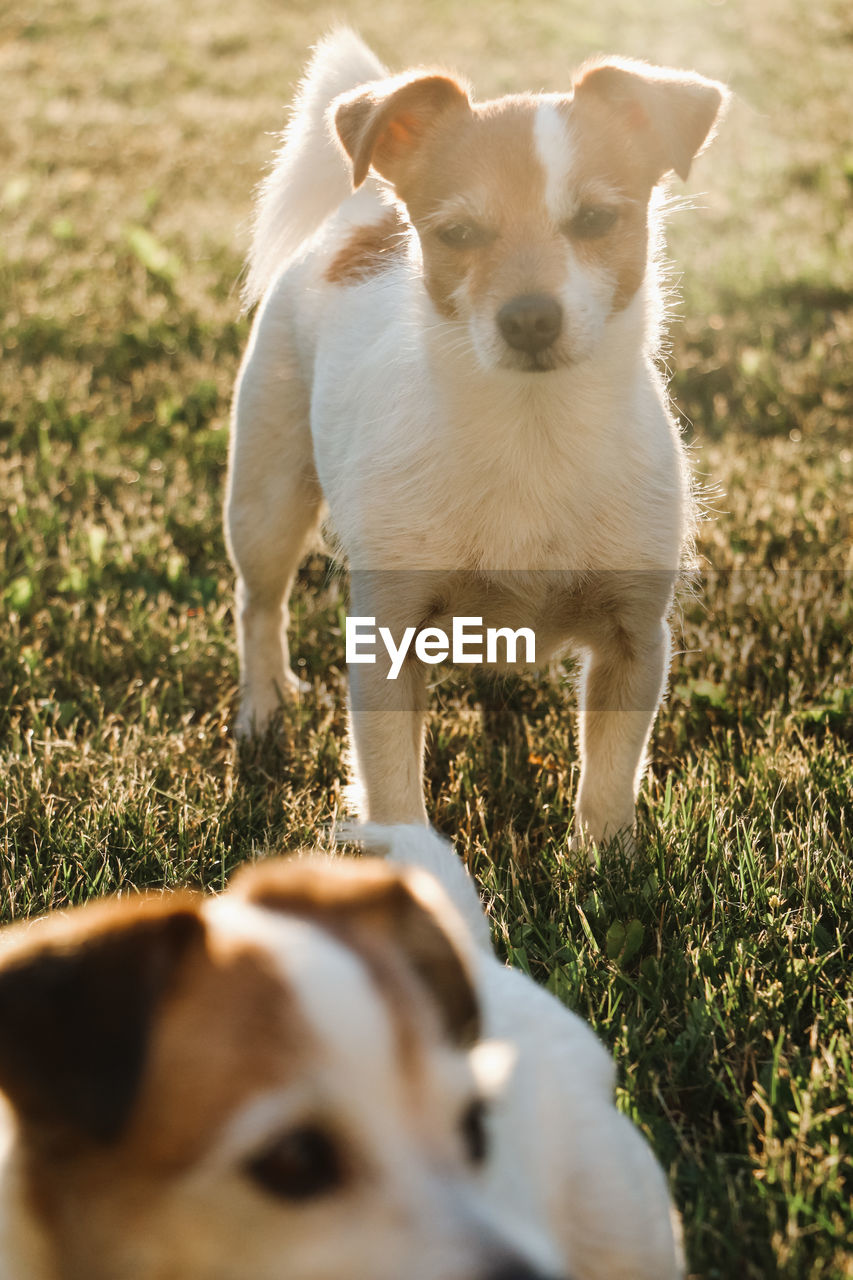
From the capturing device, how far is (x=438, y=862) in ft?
7.07

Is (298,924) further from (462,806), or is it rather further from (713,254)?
(713,254)

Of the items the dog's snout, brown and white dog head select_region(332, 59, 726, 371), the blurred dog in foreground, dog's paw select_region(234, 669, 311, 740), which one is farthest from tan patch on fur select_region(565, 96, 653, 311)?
the dog's snout

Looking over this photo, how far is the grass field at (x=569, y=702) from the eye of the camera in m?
2.30

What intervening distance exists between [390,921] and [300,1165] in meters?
0.31

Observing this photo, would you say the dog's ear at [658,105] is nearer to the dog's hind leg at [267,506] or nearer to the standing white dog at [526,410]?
the standing white dog at [526,410]

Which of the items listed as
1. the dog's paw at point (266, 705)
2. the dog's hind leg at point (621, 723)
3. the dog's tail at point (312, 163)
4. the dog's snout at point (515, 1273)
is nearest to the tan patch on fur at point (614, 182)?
the dog's hind leg at point (621, 723)

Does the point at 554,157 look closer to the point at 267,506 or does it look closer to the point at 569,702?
the point at 267,506

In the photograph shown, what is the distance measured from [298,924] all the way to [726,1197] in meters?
0.92

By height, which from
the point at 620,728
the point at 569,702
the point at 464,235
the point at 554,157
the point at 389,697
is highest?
the point at 554,157

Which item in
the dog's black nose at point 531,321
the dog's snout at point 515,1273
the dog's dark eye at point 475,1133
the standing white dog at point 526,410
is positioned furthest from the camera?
the standing white dog at point 526,410

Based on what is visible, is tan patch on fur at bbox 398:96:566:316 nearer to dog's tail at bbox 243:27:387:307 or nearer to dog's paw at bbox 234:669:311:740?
dog's tail at bbox 243:27:387:307

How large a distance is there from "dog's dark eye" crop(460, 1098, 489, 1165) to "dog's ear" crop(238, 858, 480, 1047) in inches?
3.1

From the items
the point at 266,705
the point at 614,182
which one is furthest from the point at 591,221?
the point at 266,705

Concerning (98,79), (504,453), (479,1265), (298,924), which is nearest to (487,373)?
(504,453)
